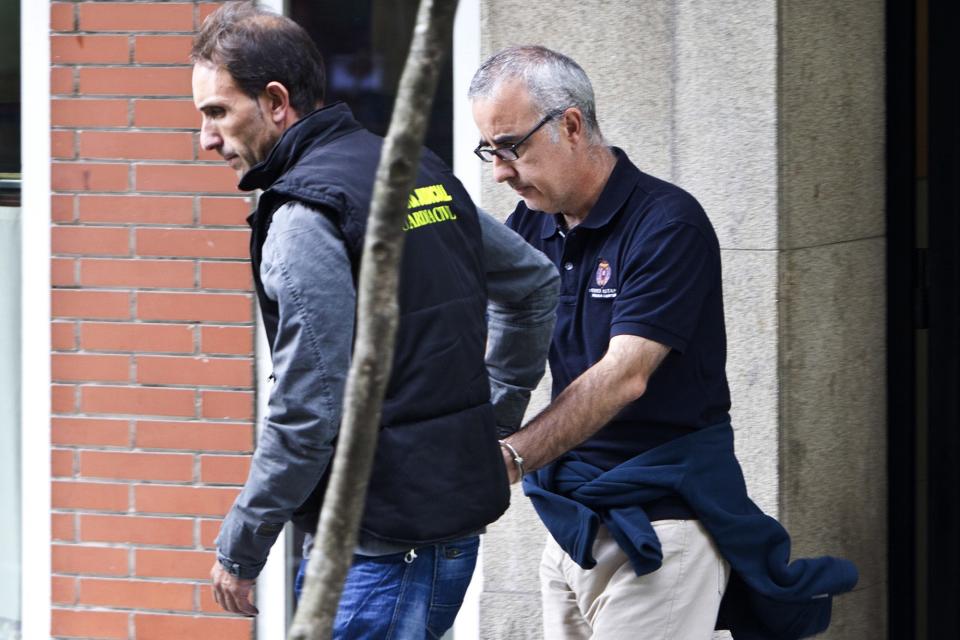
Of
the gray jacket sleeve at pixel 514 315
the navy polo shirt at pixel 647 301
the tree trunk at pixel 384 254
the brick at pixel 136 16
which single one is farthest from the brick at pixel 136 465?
the tree trunk at pixel 384 254

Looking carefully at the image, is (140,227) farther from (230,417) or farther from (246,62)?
(246,62)

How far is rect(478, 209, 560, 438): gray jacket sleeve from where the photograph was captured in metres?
3.10

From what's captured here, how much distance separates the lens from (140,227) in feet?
15.0

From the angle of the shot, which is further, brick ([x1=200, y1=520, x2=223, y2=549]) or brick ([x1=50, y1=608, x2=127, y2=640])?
brick ([x1=50, y1=608, x2=127, y2=640])

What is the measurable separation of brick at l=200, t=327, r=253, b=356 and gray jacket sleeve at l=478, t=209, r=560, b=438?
1.41m

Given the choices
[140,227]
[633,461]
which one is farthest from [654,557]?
[140,227]

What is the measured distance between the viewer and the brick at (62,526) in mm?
4711

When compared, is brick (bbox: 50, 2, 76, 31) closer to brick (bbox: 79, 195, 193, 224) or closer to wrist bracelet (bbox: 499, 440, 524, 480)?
brick (bbox: 79, 195, 193, 224)

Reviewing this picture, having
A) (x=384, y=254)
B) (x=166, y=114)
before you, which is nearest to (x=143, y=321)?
(x=166, y=114)

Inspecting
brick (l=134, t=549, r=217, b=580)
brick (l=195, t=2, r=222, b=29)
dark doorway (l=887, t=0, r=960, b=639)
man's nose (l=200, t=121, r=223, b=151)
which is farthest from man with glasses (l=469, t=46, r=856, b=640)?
brick (l=134, t=549, r=217, b=580)

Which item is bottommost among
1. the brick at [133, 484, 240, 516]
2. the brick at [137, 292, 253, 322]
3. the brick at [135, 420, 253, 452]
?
the brick at [133, 484, 240, 516]

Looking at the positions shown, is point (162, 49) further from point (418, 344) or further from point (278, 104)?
point (418, 344)

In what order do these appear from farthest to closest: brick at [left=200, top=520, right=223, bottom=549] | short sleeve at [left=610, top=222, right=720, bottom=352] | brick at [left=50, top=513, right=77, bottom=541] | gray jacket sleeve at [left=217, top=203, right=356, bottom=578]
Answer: brick at [left=50, top=513, right=77, bottom=541] → brick at [left=200, top=520, right=223, bottom=549] → short sleeve at [left=610, top=222, right=720, bottom=352] → gray jacket sleeve at [left=217, top=203, right=356, bottom=578]

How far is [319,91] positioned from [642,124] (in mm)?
1471
